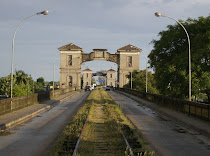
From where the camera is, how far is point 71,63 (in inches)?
4018

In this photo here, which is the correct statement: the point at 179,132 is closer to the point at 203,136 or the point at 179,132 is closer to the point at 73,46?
the point at 203,136

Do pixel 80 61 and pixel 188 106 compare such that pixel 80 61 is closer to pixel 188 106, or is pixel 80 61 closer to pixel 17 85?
pixel 17 85

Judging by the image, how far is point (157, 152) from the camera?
9.27m

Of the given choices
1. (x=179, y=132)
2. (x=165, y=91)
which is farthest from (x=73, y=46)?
(x=179, y=132)

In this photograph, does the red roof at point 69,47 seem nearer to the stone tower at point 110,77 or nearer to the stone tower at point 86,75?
the stone tower at point 86,75

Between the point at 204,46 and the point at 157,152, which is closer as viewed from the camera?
the point at 157,152

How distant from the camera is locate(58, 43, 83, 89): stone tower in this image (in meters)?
101

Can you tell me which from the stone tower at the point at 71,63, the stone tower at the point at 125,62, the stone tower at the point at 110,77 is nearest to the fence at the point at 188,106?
the stone tower at the point at 125,62

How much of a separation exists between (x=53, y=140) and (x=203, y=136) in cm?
694

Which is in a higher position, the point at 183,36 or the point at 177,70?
the point at 183,36

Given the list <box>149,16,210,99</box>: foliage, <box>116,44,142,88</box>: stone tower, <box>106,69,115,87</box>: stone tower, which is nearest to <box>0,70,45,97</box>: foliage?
<box>116,44,142,88</box>: stone tower

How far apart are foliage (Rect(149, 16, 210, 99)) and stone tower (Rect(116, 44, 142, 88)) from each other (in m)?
67.5

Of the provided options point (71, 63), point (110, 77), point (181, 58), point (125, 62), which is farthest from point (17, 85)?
point (110, 77)

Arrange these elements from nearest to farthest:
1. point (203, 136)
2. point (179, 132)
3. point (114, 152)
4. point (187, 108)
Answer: point (114, 152) → point (203, 136) → point (179, 132) → point (187, 108)
